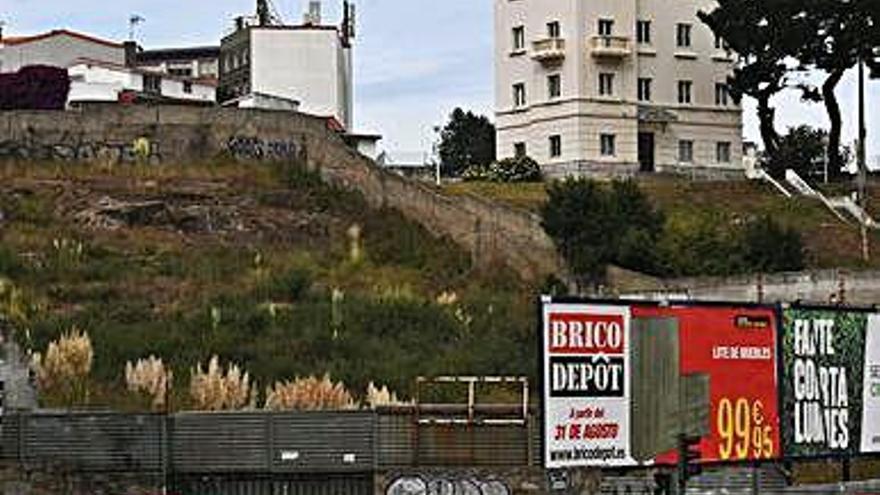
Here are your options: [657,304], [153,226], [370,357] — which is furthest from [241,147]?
[657,304]

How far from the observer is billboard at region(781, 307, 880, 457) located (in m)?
31.4

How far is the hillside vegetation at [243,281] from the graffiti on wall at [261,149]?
84 cm

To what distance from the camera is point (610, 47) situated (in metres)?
89.4

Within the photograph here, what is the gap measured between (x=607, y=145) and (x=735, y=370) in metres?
59.0

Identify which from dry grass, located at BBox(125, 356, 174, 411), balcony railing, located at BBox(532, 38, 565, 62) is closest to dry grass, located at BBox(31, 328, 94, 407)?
dry grass, located at BBox(125, 356, 174, 411)

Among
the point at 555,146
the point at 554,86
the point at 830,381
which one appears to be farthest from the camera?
the point at 554,86

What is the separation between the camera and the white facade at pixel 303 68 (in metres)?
108

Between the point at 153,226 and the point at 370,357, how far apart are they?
17.9 metres

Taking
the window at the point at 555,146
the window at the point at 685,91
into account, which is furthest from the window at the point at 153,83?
the window at the point at 685,91

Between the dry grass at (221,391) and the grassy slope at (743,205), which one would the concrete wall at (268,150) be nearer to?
the grassy slope at (743,205)

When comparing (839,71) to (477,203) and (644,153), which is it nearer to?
(644,153)

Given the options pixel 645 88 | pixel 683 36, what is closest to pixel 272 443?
pixel 645 88

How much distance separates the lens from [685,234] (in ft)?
219

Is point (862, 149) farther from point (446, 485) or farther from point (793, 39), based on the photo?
point (446, 485)
